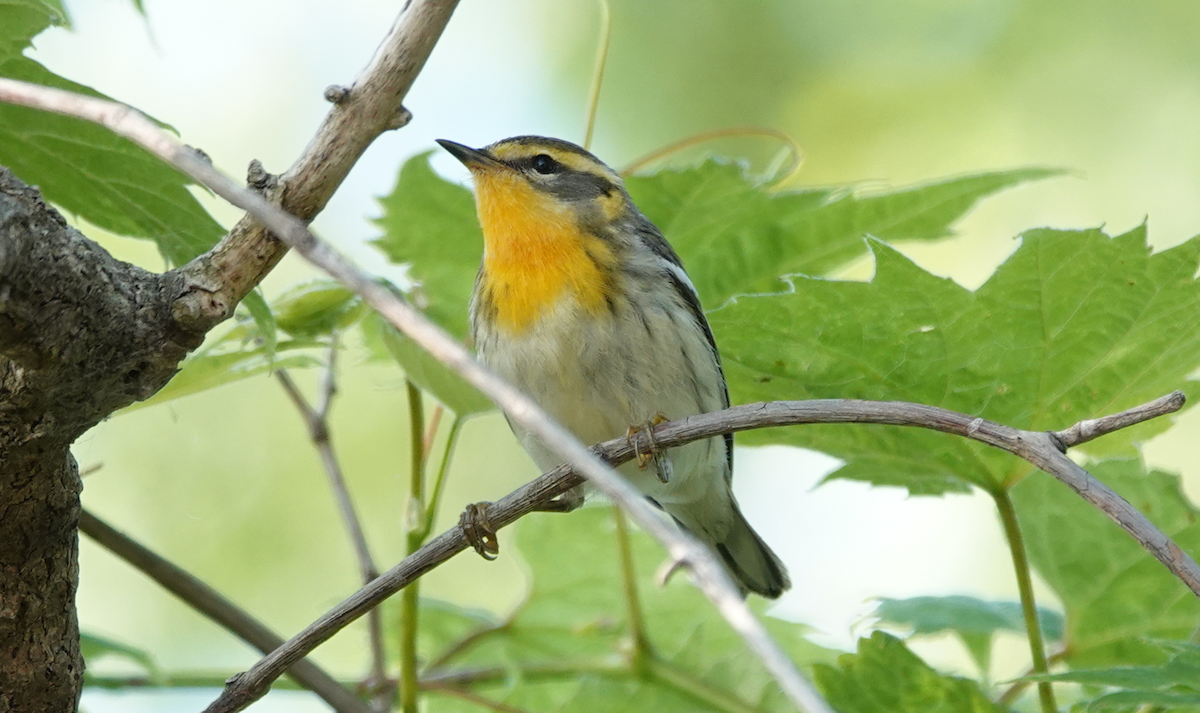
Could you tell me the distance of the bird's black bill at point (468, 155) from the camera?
4059mm

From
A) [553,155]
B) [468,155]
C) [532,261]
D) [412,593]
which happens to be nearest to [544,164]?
[553,155]

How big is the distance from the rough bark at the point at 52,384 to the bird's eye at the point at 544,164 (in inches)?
98.5

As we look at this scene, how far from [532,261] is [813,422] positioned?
A: 2037 millimetres

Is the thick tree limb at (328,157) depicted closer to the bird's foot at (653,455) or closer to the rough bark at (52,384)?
the rough bark at (52,384)

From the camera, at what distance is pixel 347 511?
9.37 ft

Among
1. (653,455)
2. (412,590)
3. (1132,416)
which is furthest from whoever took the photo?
(653,455)

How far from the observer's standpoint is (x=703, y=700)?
299 centimetres

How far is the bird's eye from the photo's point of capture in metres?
4.29

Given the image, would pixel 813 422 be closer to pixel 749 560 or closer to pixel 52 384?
pixel 52 384

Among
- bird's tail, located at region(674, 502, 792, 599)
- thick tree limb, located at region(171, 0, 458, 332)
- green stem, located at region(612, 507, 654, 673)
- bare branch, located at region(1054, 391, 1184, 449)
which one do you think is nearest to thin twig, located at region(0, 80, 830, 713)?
thick tree limb, located at region(171, 0, 458, 332)

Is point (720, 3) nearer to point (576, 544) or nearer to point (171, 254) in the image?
point (576, 544)

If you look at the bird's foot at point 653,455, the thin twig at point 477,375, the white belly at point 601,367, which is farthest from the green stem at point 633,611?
the thin twig at point 477,375

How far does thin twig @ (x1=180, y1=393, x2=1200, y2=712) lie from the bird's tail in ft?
6.28

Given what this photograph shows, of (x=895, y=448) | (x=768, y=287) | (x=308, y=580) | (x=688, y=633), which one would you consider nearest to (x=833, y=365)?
(x=895, y=448)
